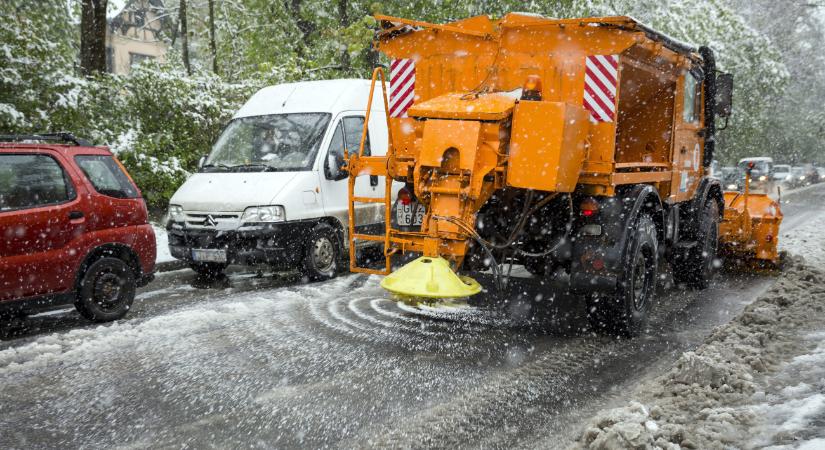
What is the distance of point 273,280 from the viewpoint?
8820 mm

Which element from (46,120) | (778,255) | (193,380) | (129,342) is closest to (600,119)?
(193,380)

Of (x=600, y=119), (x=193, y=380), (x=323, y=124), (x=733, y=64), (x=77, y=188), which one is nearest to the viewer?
(x=193, y=380)

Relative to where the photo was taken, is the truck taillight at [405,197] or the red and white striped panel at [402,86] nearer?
the truck taillight at [405,197]

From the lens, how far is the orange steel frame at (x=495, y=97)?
17.6 feet

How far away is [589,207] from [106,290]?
458 centimetres

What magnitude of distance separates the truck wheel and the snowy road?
905 mm

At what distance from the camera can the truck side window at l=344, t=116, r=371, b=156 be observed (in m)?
8.92

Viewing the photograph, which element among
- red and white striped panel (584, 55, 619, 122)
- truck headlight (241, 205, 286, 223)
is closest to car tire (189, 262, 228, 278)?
truck headlight (241, 205, 286, 223)

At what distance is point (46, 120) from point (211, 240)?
4425 millimetres

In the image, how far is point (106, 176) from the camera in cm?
675

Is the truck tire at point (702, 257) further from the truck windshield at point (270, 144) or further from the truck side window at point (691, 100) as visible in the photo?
the truck windshield at point (270, 144)

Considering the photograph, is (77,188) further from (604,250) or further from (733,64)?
(733,64)

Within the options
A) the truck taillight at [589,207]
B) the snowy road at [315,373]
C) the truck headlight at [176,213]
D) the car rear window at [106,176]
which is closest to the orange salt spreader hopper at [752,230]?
the snowy road at [315,373]

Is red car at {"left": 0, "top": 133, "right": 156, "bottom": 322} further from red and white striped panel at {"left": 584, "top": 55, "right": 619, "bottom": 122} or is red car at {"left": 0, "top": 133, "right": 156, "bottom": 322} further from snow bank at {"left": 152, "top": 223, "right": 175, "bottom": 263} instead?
red and white striped panel at {"left": 584, "top": 55, "right": 619, "bottom": 122}
